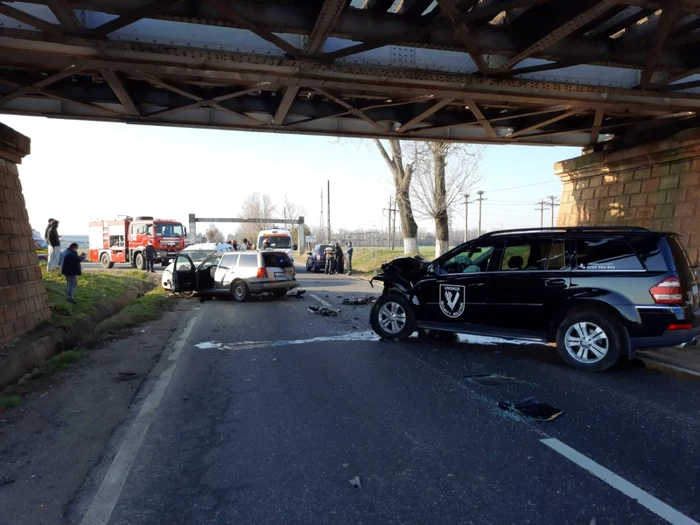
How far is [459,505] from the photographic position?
10.8 ft

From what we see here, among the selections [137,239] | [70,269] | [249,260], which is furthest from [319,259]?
[70,269]

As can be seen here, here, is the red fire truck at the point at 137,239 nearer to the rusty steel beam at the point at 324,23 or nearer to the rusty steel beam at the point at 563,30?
the rusty steel beam at the point at 324,23

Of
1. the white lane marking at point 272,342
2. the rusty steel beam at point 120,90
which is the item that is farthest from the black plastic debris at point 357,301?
the rusty steel beam at point 120,90

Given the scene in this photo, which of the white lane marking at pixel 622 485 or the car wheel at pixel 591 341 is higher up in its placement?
the car wheel at pixel 591 341

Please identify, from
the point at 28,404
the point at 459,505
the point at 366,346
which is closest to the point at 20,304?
the point at 28,404

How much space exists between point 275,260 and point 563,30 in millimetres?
10921

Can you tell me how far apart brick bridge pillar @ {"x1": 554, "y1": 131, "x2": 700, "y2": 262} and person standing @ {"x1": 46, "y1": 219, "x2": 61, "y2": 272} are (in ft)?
48.7

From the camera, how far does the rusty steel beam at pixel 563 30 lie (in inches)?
242

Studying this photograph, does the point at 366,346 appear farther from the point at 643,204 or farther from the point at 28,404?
the point at 643,204

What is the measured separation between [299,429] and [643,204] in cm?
969

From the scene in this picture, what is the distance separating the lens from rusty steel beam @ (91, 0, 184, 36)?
6043 mm

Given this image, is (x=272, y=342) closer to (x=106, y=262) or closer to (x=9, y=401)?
(x=9, y=401)

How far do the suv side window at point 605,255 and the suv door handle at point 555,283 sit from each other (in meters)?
0.26

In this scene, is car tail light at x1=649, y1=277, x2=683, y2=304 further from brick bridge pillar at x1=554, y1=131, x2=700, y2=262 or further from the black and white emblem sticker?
brick bridge pillar at x1=554, y1=131, x2=700, y2=262
